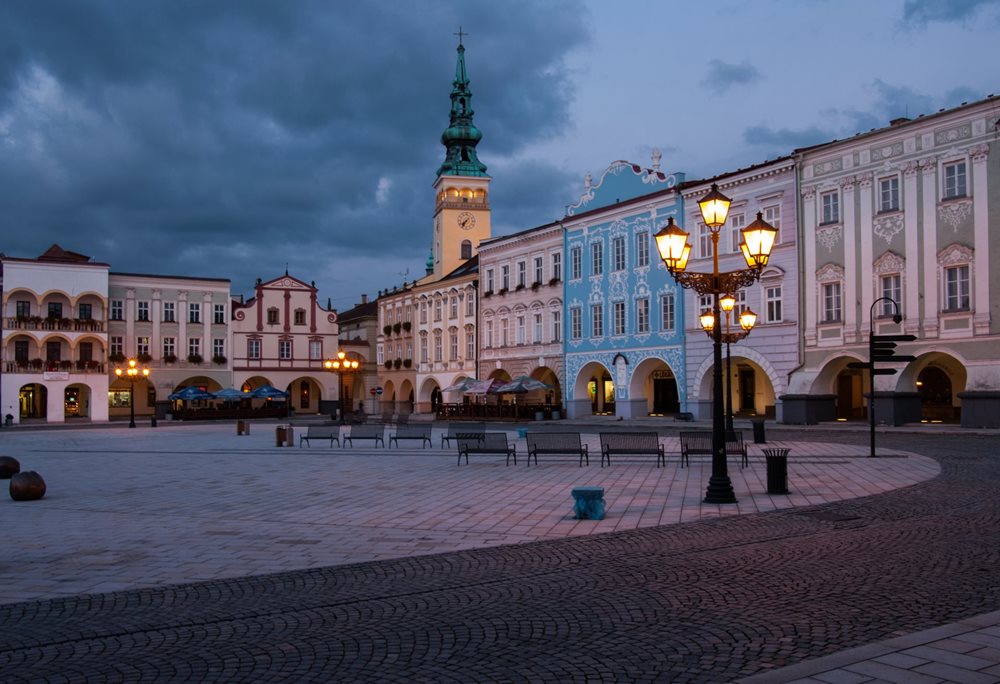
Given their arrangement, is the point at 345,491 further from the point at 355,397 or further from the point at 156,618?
the point at 355,397

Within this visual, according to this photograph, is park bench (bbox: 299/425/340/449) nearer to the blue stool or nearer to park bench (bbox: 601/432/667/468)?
park bench (bbox: 601/432/667/468)

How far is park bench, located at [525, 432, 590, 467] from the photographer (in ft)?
69.6

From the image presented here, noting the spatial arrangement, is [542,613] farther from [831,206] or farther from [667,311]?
[667,311]

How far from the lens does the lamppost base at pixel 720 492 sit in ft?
45.8

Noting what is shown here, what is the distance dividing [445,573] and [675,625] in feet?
9.68

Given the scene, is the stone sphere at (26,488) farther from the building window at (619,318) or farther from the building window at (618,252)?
the building window at (618,252)

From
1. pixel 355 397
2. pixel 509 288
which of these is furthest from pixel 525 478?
pixel 355 397

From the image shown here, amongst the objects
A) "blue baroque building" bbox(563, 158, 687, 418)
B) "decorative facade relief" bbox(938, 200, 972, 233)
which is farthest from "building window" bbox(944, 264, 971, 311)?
"blue baroque building" bbox(563, 158, 687, 418)

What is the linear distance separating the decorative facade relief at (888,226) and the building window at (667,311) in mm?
11408

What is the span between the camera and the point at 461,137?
72.4 metres

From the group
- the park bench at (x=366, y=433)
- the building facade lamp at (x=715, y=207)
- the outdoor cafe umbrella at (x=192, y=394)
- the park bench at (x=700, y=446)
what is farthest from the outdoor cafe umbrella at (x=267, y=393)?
the building facade lamp at (x=715, y=207)

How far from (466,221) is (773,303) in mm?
36359

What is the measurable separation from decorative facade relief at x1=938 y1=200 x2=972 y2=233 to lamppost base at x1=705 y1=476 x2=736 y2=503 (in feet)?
76.6

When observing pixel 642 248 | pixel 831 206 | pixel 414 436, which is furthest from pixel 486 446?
pixel 642 248
